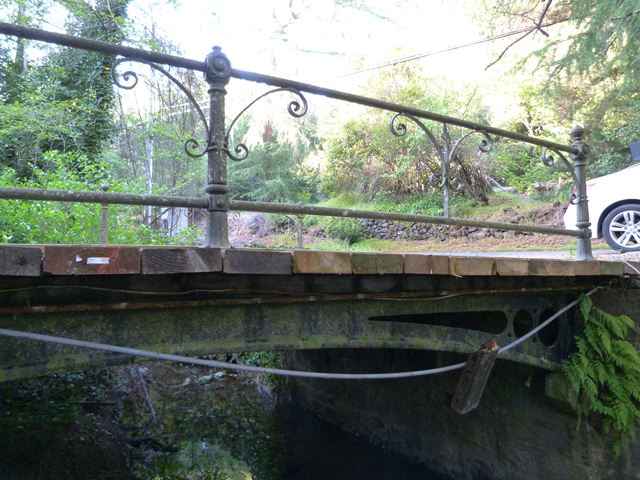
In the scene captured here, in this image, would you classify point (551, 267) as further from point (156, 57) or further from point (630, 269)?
point (156, 57)

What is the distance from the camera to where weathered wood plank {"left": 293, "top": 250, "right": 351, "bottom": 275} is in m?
2.41

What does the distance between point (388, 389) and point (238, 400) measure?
3.07m

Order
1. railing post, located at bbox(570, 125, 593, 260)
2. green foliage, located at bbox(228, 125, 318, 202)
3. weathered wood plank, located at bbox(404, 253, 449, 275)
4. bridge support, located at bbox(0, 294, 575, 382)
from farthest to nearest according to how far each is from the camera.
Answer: green foliage, located at bbox(228, 125, 318, 202), railing post, located at bbox(570, 125, 593, 260), weathered wood plank, located at bbox(404, 253, 449, 275), bridge support, located at bbox(0, 294, 575, 382)

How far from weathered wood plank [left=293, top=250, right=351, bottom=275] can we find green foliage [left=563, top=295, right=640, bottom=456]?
106 inches

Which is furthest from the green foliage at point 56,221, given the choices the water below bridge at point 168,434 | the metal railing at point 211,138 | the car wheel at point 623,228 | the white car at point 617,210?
the car wheel at point 623,228

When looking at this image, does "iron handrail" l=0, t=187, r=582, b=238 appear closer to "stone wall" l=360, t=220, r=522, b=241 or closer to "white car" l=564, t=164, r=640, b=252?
"white car" l=564, t=164, r=640, b=252

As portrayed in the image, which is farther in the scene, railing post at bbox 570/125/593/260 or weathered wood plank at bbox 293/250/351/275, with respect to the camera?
railing post at bbox 570/125/593/260

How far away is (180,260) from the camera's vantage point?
2.09 m

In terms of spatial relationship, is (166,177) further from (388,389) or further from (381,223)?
A: (388,389)

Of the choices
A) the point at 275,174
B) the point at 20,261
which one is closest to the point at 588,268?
the point at 20,261

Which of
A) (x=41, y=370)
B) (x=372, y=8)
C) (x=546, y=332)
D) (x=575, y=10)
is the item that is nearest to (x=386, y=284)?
(x=41, y=370)

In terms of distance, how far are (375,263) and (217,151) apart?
3.37 feet

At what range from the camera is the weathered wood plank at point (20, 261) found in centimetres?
175

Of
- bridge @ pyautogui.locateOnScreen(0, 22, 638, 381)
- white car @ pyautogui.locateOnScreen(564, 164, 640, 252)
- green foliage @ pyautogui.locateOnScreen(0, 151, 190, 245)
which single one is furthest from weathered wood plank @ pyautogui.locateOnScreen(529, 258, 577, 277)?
green foliage @ pyautogui.locateOnScreen(0, 151, 190, 245)
